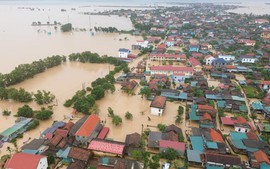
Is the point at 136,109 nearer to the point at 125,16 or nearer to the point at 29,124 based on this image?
the point at 29,124

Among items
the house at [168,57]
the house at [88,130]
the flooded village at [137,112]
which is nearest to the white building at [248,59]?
the flooded village at [137,112]

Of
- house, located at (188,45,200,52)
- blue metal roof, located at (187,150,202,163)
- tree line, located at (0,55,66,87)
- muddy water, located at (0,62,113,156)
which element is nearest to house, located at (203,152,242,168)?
blue metal roof, located at (187,150,202,163)

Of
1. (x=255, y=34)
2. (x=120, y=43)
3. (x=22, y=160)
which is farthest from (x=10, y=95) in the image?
(x=255, y=34)

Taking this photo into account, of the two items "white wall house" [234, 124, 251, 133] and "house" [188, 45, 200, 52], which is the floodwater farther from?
"white wall house" [234, 124, 251, 133]

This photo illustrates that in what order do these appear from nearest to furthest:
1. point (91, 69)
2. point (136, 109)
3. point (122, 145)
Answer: point (122, 145), point (136, 109), point (91, 69)

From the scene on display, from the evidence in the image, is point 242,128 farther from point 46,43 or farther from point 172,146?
point 46,43

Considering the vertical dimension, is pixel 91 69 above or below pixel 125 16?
below

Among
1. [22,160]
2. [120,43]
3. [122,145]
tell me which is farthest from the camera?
[120,43]
